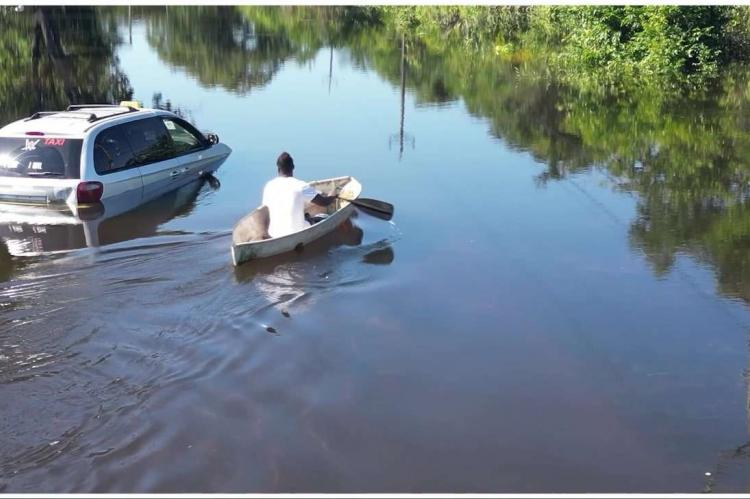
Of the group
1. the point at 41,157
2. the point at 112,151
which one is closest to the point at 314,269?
the point at 112,151

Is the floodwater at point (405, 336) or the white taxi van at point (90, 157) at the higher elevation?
the white taxi van at point (90, 157)

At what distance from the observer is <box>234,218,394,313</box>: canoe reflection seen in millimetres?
11094

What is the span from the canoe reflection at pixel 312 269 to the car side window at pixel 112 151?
3474 millimetres

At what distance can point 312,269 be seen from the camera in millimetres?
11953

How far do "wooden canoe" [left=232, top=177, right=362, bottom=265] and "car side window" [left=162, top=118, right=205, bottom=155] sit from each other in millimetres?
3068

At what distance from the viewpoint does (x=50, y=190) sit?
13.2 meters

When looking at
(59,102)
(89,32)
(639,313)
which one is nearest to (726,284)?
(639,313)

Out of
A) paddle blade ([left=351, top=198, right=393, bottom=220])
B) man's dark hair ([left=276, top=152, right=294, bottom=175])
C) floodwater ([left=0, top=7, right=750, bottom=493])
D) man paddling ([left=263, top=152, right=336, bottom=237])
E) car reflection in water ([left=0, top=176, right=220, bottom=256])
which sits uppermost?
man's dark hair ([left=276, top=152, right=294, bottom=175])

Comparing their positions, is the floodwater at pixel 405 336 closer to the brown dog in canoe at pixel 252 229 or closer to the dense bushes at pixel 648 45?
the brown dog in canoe at pixel 252 229

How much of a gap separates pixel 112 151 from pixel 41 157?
1125 mm

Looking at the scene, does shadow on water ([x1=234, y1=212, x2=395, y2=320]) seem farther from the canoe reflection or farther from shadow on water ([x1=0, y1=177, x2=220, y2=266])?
shadow on water ([x1=0, y1=177, x2=220, y2=266])

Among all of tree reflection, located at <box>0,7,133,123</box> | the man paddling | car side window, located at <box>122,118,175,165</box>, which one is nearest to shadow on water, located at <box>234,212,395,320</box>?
the man paddling

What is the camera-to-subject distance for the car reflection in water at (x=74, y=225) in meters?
12.8

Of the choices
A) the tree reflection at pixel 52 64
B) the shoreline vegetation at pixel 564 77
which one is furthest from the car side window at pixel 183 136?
the tree reflection at pixel 52 64
